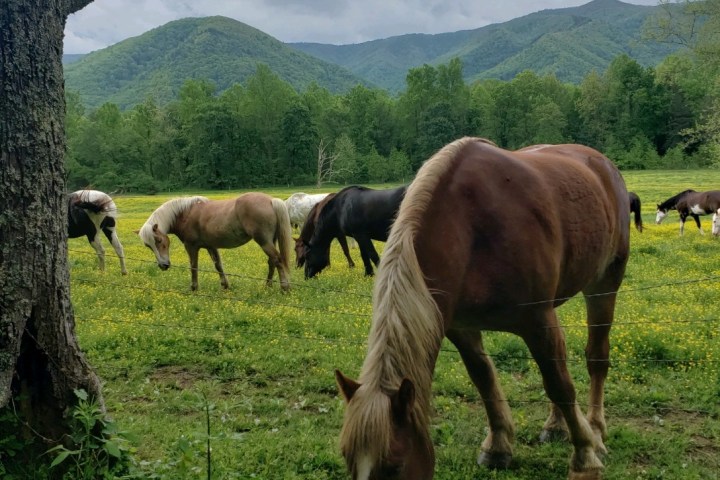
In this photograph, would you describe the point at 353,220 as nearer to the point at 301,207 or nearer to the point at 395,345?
the point at 395,345

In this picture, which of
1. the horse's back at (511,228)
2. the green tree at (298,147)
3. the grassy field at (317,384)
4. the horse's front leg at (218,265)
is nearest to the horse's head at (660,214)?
the grassy field at (317,384)

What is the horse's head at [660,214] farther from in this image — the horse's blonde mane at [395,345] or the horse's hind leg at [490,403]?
the horse's blonde mane at [395,345]

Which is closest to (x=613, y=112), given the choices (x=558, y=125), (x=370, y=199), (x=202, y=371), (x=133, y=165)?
(x=558, y=125)

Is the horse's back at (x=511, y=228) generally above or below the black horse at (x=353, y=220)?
above

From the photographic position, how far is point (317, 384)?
5.96 metres

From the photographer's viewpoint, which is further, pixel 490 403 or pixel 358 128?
pixel 358 128

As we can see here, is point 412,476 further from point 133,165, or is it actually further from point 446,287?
point 133,165

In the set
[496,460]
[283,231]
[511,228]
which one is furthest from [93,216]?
[511,228]

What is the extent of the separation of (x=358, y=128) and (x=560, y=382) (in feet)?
241

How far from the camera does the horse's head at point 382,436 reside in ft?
8.46

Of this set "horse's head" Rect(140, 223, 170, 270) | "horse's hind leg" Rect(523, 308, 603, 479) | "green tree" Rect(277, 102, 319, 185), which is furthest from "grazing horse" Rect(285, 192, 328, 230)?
"green tree" Rect(277, 102, 319, 185)

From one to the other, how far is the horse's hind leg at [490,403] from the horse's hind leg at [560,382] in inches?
21.0

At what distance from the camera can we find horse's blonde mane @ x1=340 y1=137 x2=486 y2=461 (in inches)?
102

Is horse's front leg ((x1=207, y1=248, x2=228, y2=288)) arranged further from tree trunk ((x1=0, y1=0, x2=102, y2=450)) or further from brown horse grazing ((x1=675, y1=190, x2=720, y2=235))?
brown horse grazing ((x1=675, y1=190, x2=720, y2=235))
